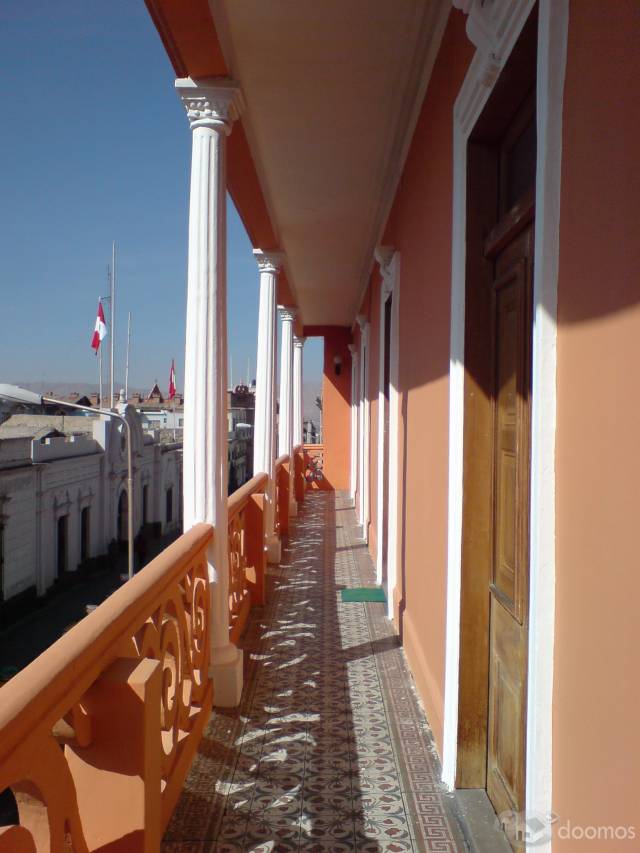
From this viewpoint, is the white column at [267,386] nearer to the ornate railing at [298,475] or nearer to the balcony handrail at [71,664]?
the ornate railing at [298,475]

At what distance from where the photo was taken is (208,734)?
3021 millimetres

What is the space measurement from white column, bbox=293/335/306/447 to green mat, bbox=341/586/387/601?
219 inches

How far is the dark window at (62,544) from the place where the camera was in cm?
1938

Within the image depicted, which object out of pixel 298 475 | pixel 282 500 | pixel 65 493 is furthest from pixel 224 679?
pixel 65 493

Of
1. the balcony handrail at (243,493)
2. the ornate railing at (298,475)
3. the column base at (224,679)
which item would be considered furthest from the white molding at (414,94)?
the ornate railing at (298,475)

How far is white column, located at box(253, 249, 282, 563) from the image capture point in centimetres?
662

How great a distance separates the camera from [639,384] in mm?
1091

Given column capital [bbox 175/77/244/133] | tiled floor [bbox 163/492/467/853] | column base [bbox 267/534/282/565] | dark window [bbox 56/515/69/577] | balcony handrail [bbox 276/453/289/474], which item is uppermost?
column capital [bbox 175/77/244/133]

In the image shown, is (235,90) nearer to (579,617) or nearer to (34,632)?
(579,617)

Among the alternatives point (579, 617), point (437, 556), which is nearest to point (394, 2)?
point (437, 556)

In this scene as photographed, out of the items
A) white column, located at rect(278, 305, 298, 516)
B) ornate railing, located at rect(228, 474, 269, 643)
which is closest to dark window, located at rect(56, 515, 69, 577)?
white column, located at rect(278, 305, 298, 516)

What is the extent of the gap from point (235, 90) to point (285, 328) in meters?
6.56

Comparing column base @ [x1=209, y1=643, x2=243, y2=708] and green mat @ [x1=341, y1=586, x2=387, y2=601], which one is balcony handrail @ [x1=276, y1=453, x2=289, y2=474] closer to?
green mat @ [x1=341, y1=586, x2=387, y2=601]

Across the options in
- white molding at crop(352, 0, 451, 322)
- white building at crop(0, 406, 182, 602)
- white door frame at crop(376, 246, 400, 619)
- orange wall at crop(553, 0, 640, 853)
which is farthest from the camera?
white building at crop(0, 406, 182, 602)
